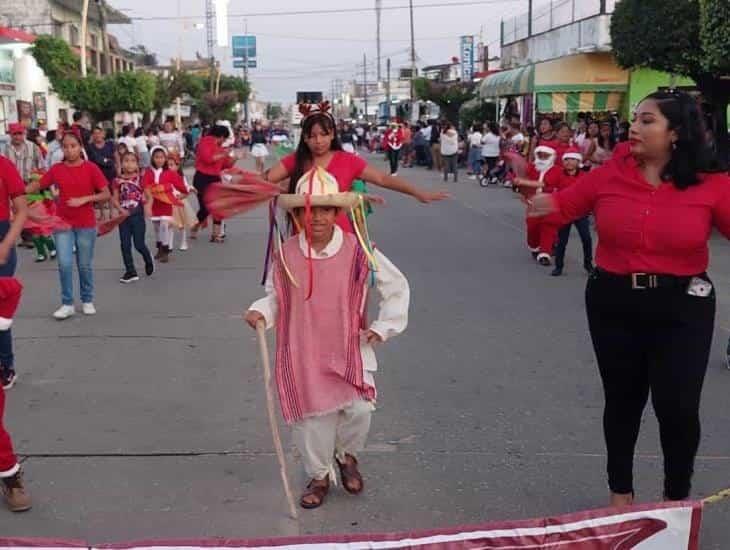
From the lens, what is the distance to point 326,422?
169 inches

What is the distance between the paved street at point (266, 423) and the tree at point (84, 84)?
22969 millimetres

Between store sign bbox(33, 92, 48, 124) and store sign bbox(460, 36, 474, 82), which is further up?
store sign bbox(460, 36, 474, 82)

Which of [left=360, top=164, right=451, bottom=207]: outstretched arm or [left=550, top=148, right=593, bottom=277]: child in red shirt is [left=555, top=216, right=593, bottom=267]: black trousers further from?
[left=360, top=164, right=451, bottom=207]: outstretched arm

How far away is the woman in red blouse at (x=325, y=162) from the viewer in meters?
5.24

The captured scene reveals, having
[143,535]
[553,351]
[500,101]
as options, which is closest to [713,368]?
[553,351]

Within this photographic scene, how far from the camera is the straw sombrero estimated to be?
411cm

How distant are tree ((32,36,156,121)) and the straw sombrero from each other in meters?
29.0

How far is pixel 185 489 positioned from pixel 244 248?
884cm

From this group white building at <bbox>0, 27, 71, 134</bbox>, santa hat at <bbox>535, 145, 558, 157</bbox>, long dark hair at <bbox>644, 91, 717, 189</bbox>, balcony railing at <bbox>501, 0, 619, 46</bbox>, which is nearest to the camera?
long dark hair at <bbox>644, 91, 717, 189</bbox>

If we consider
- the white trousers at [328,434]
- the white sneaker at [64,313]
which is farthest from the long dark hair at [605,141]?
the white trousers at [328,434]

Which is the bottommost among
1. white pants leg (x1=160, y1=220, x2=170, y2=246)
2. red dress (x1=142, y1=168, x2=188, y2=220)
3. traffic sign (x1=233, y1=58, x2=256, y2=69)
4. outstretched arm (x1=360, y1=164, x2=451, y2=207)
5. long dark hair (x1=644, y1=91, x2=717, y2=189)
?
white pants leg (x1=160, y1=220, x2=170, y2=246)

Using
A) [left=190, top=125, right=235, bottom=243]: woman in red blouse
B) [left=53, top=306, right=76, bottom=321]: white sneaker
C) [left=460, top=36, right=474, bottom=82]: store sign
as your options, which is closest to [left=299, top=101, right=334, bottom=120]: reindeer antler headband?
[left=53, top=306, right=76, bottom=321]: white sneaker

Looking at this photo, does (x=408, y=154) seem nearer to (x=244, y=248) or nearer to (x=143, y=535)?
(x=244, y=248)

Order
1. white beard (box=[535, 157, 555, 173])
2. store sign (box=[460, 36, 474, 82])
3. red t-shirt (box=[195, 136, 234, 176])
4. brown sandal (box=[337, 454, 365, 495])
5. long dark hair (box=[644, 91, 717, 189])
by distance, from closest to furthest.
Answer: long dark hair (box=[644, 91, 717, 189]) < brown sandal (box=[337, 454, 365, 495]) < white beard (box=[535, 157, 555, 173]) < red t-shirt (box=[195, 136, 234, 176]) < store sign (box=[460, 36, 474, 82])
